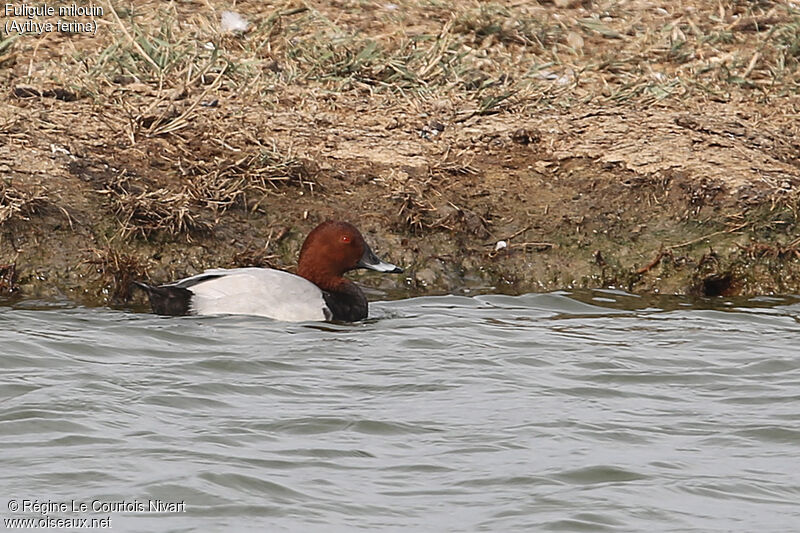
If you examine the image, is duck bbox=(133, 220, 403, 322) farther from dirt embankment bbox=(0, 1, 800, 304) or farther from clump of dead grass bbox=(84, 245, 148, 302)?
dirt embankment bbox=(0, 1, 800, 304)

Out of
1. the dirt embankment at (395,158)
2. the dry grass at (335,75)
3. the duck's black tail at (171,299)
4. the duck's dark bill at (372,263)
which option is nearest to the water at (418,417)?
the duck's black tail at (171,299)

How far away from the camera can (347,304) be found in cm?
775

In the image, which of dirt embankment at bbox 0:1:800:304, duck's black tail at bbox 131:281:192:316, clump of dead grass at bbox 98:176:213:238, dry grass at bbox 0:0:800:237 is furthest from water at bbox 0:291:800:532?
dry grass at bbox 0:0:800:237

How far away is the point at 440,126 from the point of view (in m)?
9.18

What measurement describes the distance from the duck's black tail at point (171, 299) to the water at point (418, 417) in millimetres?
71

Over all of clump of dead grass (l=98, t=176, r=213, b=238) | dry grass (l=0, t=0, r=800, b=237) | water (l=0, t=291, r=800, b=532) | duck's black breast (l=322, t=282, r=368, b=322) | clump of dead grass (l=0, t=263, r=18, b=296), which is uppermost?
dry grass (l=0, t=0, r=800, b=237)

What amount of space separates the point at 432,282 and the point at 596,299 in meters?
0.94

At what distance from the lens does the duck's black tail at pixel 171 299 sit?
7.26m

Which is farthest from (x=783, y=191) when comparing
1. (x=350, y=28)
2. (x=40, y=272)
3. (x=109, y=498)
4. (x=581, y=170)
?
(x=109, y=498)

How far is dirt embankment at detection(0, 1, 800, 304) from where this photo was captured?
809 centimetres

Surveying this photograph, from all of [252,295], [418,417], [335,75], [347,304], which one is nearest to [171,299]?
[252,295]

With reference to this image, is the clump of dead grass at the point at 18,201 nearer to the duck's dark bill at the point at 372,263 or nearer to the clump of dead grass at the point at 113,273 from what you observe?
the clump of dead grass at the point at 113,273

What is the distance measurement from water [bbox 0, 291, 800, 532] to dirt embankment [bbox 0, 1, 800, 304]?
1.79ft

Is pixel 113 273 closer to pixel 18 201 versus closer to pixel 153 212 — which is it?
pixel 153 212
